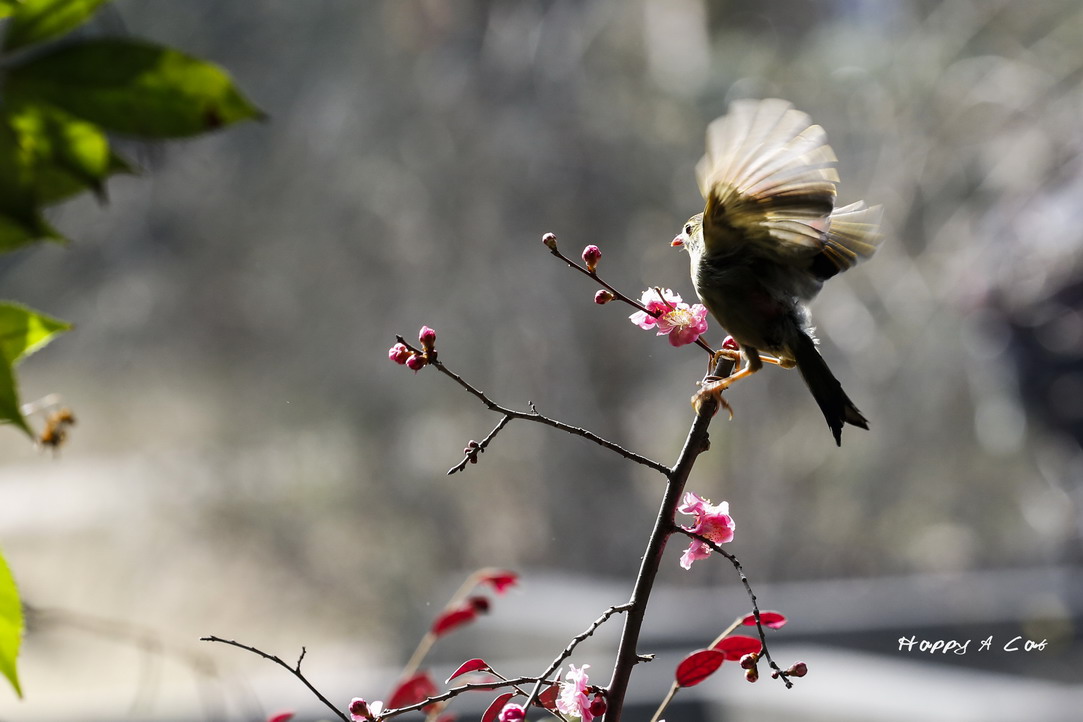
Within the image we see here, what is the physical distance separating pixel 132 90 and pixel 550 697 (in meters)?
0.37

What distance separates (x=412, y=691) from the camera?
68 centimetres

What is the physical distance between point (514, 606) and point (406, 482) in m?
1.41

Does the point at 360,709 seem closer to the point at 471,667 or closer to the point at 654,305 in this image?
the point at 471,667

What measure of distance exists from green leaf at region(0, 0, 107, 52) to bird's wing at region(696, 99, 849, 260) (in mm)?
308

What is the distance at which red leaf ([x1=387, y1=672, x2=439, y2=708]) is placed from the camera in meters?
0.66

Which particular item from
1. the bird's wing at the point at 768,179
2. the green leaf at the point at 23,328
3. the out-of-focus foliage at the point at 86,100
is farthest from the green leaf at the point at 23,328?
the bird's wing at the point at 768,179

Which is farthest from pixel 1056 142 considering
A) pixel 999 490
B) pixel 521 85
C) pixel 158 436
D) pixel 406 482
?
pixel 158 436

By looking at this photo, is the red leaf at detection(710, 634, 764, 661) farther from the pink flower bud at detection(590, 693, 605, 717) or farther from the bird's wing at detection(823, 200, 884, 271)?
the bird's wing at detection(823, 200, 884, 271)

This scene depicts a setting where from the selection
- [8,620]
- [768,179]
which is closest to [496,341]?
[768,179]

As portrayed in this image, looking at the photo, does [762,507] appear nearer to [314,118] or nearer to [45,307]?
[314,118]

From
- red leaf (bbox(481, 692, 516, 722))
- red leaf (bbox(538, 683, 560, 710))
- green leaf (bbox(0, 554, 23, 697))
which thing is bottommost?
green leaf (bbox(0, 554, 23, 697))

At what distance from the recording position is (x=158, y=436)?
414cm

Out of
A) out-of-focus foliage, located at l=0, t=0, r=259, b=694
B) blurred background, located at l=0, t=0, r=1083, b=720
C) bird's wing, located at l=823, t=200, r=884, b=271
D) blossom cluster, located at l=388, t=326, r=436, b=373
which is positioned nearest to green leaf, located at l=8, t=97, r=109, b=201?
out-of-focus foliage, located at l=0, t=0, r=259, b=694

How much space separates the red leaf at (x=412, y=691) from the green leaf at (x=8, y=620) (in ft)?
1.15
